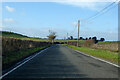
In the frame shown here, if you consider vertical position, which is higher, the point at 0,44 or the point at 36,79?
the point at 0,44

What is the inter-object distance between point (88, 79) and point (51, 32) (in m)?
111

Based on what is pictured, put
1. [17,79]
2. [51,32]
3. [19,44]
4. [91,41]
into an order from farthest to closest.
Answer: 1. [51,32]
2. [91,41]
3. [19,44]
4. [17,79]

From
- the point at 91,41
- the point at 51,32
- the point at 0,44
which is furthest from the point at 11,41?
the point at 51,32

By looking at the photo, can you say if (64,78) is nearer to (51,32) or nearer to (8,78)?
(8,78)

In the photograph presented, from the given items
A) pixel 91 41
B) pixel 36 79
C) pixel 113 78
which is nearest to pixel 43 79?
pixel 36 79

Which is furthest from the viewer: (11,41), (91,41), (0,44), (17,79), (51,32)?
(51,32)

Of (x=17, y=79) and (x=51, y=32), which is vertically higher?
(x=51, y=32)

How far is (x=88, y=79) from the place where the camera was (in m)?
7.46

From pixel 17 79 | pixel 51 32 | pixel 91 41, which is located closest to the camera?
pixel 17 79

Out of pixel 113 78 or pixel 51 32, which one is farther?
pixel 51 32

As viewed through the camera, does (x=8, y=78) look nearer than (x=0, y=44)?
Yes

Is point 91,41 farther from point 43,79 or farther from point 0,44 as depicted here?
point 43,79

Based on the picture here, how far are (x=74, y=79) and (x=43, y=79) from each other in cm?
141

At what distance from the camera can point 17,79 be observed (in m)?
7.33
